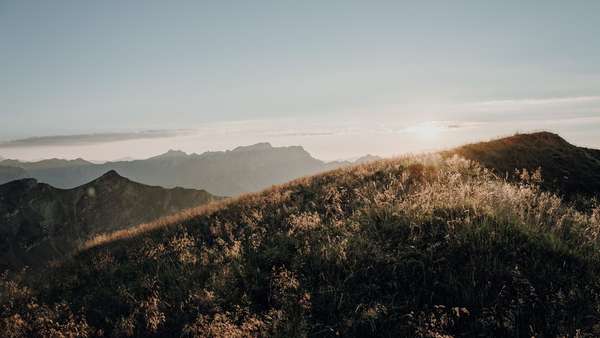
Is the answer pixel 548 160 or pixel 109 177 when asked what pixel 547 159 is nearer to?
pixel 548 160

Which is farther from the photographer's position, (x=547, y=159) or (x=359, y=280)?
(x=547, y=159)

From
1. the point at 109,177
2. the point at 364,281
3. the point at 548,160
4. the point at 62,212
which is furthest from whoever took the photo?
the point at 109,177

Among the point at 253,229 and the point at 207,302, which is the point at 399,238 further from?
the point at 253,229

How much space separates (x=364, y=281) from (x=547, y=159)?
33.9ft

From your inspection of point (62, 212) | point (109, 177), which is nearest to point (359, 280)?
point (62, 212)

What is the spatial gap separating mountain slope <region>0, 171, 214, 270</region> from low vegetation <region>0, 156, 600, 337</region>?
7435cm

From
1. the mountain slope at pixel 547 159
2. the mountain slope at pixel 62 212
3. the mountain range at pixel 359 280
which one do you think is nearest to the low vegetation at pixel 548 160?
the mountain slope at pixel 547 159

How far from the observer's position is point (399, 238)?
17.4 ft

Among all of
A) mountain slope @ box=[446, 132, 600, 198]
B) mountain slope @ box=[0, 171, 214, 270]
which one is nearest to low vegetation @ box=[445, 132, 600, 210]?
mountain slope @ box=[446, 132, 600, 198]

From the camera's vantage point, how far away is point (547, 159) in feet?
38.3

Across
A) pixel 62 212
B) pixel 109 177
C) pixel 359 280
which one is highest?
pixel 359 280

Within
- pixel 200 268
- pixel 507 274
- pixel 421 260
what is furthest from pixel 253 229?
pixel 507 274

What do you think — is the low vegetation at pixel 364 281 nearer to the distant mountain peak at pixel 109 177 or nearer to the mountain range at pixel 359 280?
the mountain range at pixel 359 280

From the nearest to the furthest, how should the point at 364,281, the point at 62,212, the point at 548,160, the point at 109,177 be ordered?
the point at 364,281 < the point at 548,160 < the point at 62,212 < the point at 109,177
